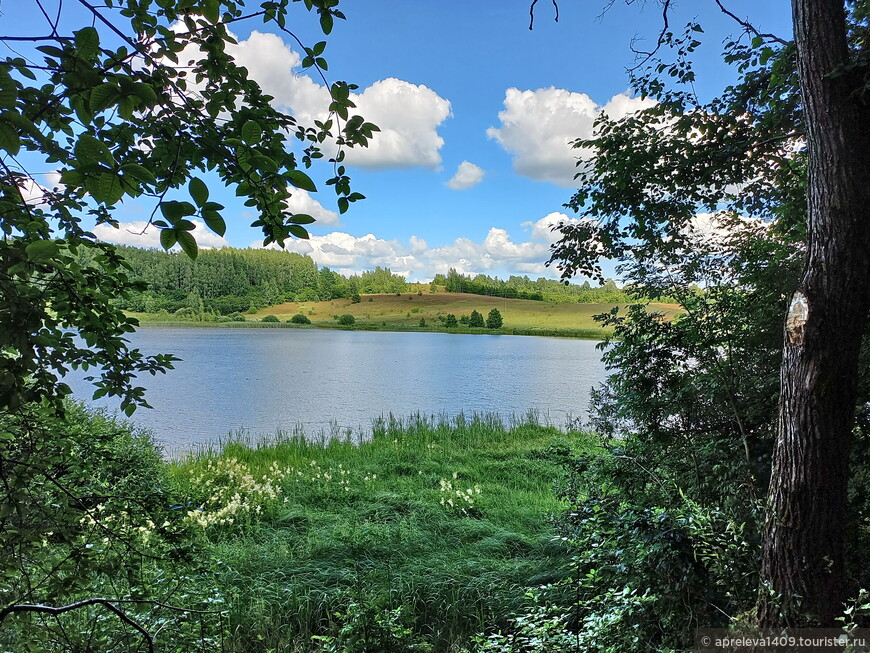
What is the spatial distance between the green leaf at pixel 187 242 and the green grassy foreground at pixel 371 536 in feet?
5.32

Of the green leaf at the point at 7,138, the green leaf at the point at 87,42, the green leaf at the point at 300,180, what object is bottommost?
the green leaf at the point at 7,138

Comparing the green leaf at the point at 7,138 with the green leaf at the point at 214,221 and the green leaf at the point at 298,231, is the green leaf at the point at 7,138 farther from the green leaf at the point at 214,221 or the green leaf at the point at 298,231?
the green leaf at the point at 298,231

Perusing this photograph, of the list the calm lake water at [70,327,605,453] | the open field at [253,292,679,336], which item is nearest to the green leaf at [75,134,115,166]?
the calm lake water at [70,327,605,453]

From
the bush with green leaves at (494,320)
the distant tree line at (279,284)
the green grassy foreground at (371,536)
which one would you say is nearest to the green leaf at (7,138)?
the green grassy foreground at (371,536)

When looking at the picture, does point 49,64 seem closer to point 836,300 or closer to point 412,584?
point 836,300

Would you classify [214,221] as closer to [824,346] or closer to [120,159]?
[120,159]

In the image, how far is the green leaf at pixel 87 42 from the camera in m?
0.76

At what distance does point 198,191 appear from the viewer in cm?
71

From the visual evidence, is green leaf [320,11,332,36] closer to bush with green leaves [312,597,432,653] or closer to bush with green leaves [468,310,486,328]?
bush with green leaves [312,597,432,653]

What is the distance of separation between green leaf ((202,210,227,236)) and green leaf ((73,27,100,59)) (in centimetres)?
37

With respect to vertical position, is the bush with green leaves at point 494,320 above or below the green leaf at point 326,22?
below

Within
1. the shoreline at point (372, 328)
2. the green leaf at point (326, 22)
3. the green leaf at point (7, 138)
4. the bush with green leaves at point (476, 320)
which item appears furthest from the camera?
the bush with green leaves at point (476, 320)


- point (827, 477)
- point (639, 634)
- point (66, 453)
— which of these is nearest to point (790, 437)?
point (827, 477)

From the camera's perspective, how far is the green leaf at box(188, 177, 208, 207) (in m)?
0.70
